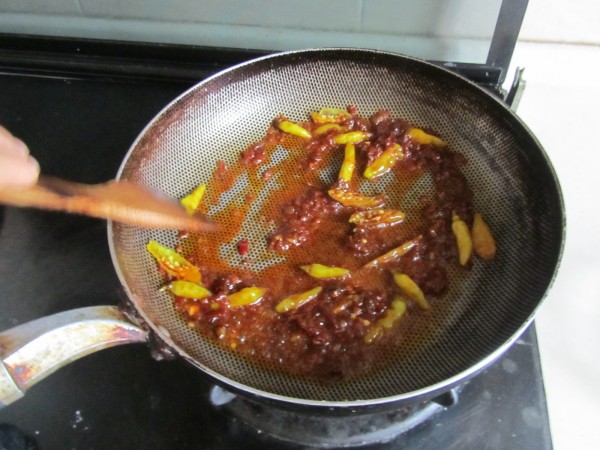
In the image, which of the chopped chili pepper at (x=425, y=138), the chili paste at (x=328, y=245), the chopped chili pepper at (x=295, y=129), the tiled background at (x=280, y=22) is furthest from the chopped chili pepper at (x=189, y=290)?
the tiled background at (x=280, y=22)

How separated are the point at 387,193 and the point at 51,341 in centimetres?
66

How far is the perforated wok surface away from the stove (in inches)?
2.3

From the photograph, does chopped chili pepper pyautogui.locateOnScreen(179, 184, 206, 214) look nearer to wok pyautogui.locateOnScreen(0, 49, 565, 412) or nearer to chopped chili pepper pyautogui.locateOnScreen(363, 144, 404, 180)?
wok pyautogui.locateOnScreen(0, 49, 565, 412)

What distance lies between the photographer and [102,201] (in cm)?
88

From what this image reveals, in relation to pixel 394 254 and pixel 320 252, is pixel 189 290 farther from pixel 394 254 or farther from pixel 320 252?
pixel 394 254

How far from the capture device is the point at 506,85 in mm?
1376

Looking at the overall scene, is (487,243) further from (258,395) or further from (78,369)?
(78,369)

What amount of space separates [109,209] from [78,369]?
1.09 ft

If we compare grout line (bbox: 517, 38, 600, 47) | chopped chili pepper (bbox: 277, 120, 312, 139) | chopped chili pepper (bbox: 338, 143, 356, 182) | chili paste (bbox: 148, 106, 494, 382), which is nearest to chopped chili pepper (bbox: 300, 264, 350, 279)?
chili paste (bbox: 148, 106, 494, 382)

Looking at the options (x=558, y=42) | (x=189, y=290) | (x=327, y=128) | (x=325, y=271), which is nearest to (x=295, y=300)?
(x=325, y=271)

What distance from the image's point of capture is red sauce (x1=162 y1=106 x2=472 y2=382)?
96 cm

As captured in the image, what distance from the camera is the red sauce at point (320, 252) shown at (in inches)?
37.9

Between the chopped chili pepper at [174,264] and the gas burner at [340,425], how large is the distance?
245 mm

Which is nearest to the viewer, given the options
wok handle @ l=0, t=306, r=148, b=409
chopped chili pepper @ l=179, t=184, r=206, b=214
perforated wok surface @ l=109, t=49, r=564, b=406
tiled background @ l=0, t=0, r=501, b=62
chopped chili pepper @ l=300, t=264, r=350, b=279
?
wok handle @ l=0, t=306, r=148, b=409
